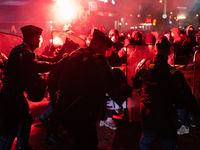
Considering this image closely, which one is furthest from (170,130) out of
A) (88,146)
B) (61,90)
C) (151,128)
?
(61,90)

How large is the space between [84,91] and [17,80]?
129cm

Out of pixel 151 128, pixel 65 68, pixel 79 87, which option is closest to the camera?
pixel 79 87

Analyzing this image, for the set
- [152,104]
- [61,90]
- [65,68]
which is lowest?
[152,104]

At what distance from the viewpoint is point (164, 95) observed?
2.73 m

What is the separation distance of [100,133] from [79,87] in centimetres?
285

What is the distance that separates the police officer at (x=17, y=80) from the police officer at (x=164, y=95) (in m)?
1.49

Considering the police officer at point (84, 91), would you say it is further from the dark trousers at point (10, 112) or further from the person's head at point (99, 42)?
the dark trousers at point (10, 112)

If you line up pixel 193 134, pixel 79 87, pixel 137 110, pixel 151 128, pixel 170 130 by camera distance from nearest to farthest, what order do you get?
pixel 79 87
pixel 170 130
pixel 151 128
pixel 193 134
pixel 137 110

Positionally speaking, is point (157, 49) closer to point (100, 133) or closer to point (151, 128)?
point (151, 128)

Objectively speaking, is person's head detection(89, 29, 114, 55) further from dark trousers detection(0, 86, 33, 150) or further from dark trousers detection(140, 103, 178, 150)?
dark trousers detection(0, 86, 33, 150)

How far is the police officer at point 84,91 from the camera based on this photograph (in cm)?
236

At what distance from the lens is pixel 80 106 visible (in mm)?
2416

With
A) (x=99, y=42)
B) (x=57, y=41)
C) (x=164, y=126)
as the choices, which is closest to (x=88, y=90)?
(x=99, y=42)

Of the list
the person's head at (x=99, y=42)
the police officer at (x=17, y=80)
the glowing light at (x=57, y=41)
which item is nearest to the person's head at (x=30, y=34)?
the police officer at (x=17, y=80)
